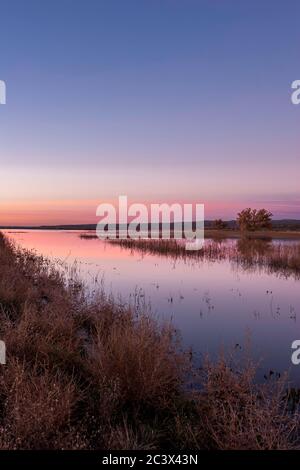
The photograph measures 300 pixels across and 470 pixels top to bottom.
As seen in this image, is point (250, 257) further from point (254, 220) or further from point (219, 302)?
point (254, 220)

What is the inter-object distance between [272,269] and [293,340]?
44.4ft

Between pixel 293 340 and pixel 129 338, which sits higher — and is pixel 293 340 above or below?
below

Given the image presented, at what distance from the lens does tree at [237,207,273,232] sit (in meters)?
71.1

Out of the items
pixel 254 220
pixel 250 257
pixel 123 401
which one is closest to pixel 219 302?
pixel 123 401

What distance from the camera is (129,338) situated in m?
6.04

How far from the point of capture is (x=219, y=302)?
1398 cm

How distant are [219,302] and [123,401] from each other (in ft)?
29.8

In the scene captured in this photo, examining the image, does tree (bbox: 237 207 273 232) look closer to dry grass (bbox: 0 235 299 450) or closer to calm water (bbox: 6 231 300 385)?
calm water (bbox: 6 231 300 385)

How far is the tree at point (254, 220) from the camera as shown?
2798 inches

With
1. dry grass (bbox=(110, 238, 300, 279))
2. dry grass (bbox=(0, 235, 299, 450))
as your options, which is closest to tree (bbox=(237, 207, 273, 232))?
dry grass (bbox=(110, 238, 300, 279))

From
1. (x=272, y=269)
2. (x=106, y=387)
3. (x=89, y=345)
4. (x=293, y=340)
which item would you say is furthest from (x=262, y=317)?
(x=272, y=269)

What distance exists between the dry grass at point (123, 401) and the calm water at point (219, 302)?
1624mm
